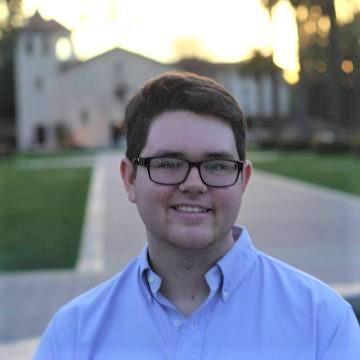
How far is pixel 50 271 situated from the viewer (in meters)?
8.18

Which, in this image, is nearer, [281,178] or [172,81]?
[172,81]

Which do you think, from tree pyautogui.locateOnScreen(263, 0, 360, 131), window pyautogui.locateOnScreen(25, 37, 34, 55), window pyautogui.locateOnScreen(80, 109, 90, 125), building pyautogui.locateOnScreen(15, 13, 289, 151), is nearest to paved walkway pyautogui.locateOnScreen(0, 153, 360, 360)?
tree pyautogui.locateOnScreen(263, 0, 360, 131)

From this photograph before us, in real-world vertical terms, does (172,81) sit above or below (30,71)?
below

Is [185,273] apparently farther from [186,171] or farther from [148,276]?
[186,171]

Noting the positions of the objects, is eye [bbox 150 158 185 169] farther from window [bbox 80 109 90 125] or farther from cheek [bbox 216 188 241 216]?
window [bbox 80 109 90 125]

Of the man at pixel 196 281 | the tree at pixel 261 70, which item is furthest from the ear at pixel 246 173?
the tree at pixel 261 70

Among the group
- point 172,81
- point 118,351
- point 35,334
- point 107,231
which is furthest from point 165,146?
point 107,231

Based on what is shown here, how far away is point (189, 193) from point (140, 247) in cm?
811

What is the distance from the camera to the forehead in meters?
1.64

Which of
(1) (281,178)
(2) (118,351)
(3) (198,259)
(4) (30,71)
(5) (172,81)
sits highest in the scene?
(4) (30,71)

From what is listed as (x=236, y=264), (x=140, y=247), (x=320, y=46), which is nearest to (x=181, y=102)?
(x=236, y=264)

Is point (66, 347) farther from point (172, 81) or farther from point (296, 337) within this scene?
point (172, 81)

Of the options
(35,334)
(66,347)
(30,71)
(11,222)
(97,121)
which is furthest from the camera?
(30,71)

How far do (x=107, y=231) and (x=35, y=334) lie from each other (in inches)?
236
